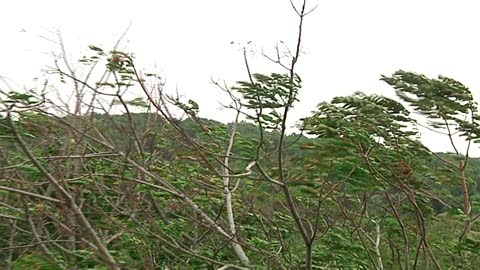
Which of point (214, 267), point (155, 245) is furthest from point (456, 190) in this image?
point (155, 245)

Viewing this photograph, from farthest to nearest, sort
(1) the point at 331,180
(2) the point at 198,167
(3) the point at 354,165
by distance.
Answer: (2) the point at 198,167, (1) the point at 331,180, (3) the point at 354,165

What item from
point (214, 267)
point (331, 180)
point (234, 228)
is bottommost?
point (214, 267)

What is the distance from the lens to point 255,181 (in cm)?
420

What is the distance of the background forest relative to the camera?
338cm

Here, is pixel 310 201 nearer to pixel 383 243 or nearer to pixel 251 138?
pixel 251 138

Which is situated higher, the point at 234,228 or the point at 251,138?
the point at 251,138

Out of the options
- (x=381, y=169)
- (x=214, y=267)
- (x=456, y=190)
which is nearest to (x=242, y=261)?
(x=214, y=267)

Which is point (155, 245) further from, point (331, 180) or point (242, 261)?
point (331, 180)

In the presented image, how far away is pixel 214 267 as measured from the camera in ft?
12.7

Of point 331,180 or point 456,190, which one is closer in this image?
point 331,180

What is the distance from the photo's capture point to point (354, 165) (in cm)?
340

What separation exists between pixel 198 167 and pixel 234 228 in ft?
2.86

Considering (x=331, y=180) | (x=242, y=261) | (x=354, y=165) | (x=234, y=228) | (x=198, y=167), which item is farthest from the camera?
(x=198, y=167)

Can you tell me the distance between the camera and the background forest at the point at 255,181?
3381mm
